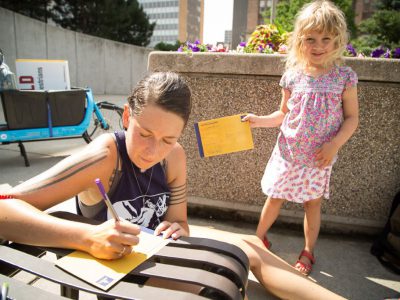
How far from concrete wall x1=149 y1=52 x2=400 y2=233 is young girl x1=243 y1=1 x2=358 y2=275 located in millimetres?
447

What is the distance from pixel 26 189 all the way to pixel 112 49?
18163 millimetres

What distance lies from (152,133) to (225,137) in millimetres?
977

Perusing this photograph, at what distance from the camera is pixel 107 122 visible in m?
6.68

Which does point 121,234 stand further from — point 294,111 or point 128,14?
point 128,14

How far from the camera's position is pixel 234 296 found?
2.76 feet

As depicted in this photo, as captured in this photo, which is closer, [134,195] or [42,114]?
[134,195]

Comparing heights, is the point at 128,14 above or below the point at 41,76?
above

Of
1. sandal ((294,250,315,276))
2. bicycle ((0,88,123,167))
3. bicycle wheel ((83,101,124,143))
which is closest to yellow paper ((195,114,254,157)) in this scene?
sandal ((294,250,315,276))

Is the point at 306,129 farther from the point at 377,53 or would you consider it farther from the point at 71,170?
the point at 71,170

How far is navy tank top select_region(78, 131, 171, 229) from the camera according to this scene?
1.33 metres

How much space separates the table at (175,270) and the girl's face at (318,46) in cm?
140

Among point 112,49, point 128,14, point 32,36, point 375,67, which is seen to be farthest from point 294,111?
point 128,14

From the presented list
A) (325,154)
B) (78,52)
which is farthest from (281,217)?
(78,52)

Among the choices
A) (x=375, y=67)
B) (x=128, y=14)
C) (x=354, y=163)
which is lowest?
(x=354, y=163)
